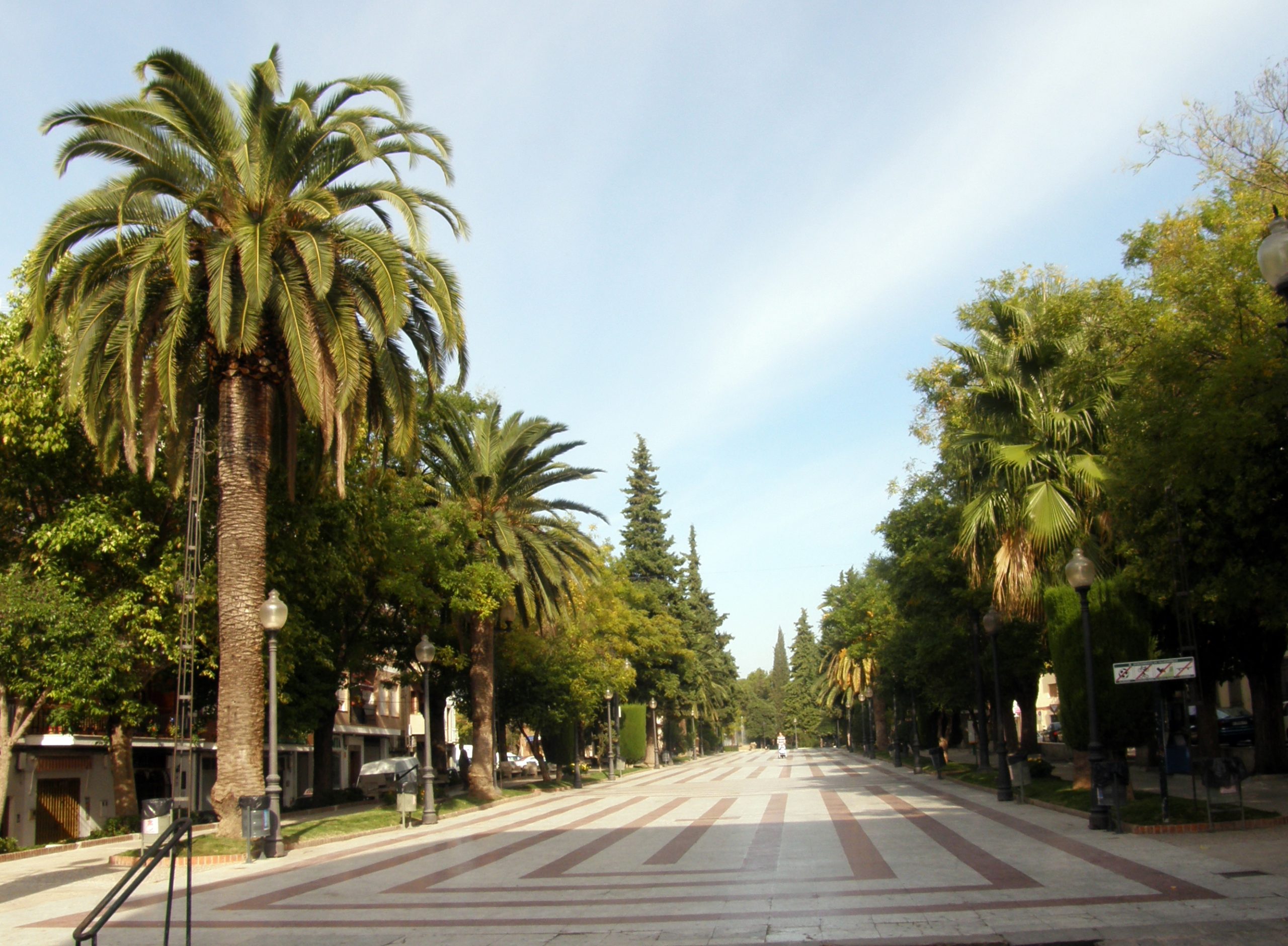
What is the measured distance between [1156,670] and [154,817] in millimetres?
15555

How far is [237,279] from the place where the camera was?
1888 centimetres

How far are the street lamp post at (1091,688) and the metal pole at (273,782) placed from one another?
1345 centimetres

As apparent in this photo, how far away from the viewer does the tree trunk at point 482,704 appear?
32.2 meters

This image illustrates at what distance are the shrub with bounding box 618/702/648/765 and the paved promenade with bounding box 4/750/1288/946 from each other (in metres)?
46.2

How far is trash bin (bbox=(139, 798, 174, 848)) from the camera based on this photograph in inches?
643

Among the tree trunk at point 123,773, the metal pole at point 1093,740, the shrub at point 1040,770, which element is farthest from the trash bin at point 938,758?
the tree trunk at point 123,773

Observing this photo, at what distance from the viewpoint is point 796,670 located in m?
144

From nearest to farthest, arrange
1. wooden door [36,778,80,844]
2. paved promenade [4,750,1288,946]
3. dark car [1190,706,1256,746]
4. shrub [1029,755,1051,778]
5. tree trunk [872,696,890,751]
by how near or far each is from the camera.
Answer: paved promenade [4,750,1288,946] → shrub [1029,755,1051,778] → wooden door [36,778,80,844] → dark car [1190,706,1256,746] → tree trunk [872,696,890,751]

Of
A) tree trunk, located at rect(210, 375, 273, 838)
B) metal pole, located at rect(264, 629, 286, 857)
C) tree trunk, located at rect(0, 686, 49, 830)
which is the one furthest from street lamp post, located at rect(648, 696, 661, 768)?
tree trunk, located at rect(210, 375, 273, 838)

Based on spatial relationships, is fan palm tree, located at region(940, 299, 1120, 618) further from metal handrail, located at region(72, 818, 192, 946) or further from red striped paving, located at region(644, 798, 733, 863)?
metal handrail, located at region(72, 818, 192, 946)

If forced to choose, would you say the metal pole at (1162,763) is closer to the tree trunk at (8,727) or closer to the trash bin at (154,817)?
the trash bin at (154,817)

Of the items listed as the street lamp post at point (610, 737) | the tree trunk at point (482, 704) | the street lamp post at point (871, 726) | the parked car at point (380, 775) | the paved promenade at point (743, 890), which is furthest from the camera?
the street lamp post at point (871, 726)

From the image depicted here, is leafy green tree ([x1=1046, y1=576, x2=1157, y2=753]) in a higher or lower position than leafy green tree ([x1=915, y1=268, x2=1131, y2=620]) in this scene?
lower

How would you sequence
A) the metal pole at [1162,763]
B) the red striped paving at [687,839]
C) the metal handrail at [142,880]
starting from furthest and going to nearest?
the metal pole at [1162,763]
the red striped paving at [687,839]
the metal handrail at [142,880]
